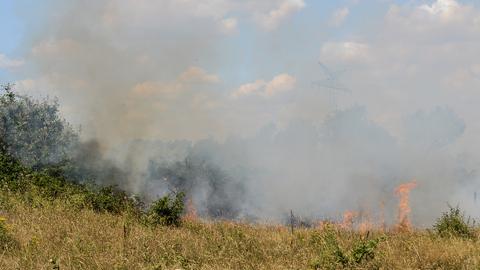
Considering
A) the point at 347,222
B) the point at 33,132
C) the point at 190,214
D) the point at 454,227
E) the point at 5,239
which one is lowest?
the point at 5,239

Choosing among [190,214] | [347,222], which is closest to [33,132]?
[190,214]

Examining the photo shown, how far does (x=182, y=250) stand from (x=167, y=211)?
456 cm

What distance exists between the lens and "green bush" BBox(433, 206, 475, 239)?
9938mm

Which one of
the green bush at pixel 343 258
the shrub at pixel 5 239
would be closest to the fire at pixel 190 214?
the shrub at pixel 5 239

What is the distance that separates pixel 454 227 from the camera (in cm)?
1020

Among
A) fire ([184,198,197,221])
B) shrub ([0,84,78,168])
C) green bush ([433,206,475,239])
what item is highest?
shrub ([0,84,78,168])

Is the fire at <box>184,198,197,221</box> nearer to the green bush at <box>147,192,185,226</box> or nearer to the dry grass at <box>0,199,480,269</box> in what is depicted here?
the green bush at <box>147,192,185,226</box>

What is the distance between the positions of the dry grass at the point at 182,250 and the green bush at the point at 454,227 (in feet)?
2.08

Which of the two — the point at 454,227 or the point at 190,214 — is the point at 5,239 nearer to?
the point at 190,214

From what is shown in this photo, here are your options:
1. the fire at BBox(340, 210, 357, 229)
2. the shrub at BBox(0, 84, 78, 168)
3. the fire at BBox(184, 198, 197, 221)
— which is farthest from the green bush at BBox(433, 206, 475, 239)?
the shrub at BBox(0, 84, 78, 168)

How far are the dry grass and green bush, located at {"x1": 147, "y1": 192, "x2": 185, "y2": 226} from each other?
1857 millimetres

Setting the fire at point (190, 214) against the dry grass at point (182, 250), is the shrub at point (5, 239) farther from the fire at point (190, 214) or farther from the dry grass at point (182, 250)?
the fire at point (190, 214)

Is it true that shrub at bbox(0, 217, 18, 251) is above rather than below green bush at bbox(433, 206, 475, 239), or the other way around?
below

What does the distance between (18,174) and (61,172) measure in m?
2.15
